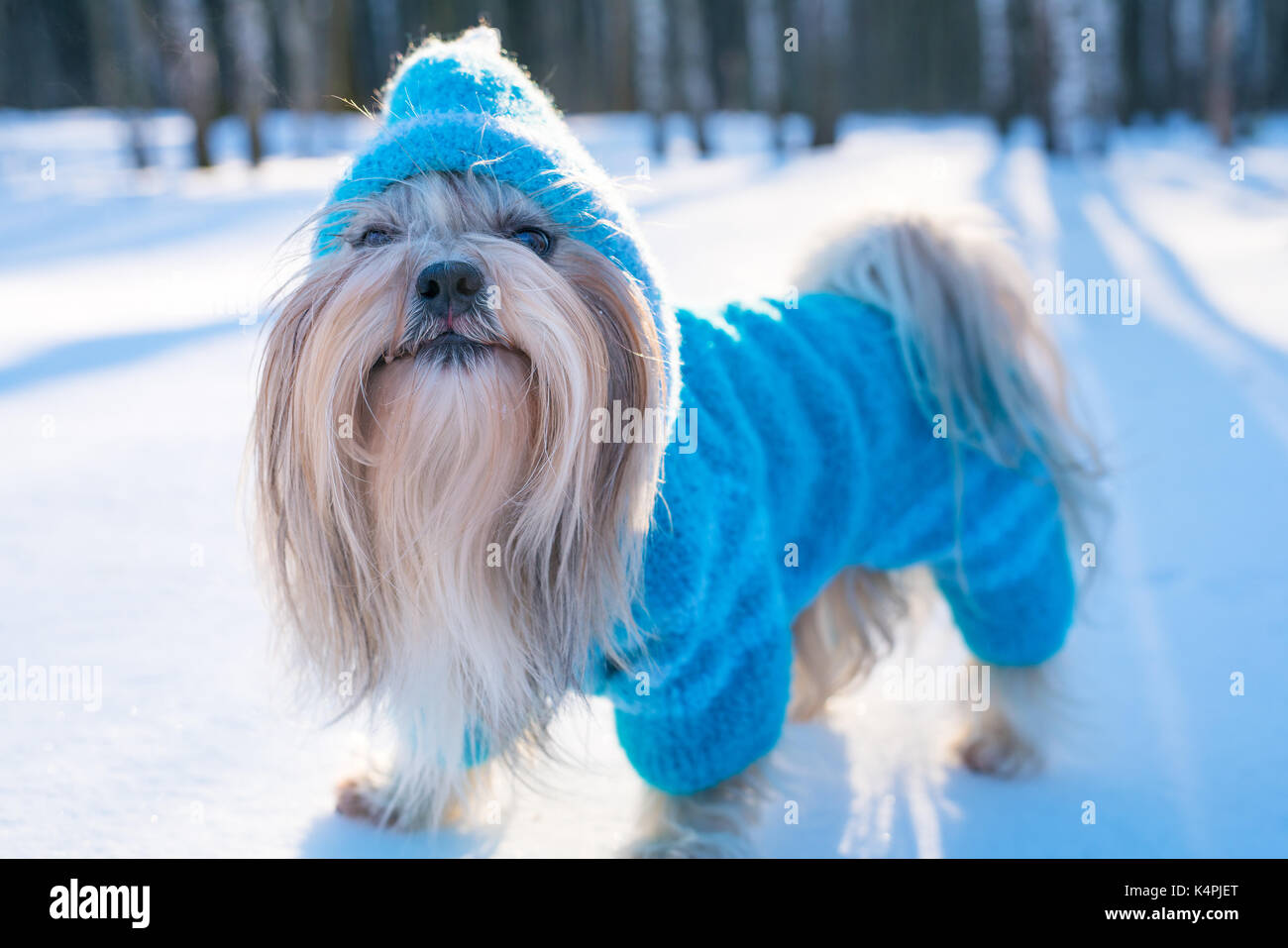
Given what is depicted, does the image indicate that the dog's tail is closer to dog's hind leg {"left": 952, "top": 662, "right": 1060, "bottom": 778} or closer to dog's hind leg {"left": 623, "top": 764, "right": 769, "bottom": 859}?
dog's hind leg {"left": 952, "top": 662, "right": 1060, "bottom": 778}

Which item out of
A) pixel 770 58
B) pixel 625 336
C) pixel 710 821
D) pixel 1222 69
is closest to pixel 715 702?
pixel 710 821

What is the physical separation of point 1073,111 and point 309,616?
14.1 meters

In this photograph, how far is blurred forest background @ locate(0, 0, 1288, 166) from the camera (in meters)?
12.9

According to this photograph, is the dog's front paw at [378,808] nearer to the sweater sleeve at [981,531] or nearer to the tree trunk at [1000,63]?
the sweater sleeve at [981,531]

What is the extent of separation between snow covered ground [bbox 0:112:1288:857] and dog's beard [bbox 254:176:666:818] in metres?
0.28

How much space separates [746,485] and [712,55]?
102ft

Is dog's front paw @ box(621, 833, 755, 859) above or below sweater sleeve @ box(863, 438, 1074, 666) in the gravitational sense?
below

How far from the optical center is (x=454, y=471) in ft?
4.68

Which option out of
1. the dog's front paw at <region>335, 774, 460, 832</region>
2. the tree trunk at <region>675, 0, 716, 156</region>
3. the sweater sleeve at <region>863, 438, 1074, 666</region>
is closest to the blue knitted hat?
the sweater sleeve at <region>863, 438, 1074, 666</region>

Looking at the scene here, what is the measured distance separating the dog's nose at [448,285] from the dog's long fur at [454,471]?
14mm

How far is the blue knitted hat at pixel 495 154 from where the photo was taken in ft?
4.61

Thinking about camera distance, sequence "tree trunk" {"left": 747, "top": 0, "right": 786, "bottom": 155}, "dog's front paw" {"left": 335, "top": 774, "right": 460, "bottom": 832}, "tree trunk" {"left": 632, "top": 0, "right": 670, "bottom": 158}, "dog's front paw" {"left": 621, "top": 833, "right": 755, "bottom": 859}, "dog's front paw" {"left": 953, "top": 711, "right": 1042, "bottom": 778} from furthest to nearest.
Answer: "tree trunk" {"left": 747, "top": 0, "right": 786, "bottom": 155}, "tree trunk" {"left": 632, "top": 0, "right": 670, "bottom": 158}, "dog's front paw" {"left": 953, "top": 711, "right": 1042, "bottom": 778}, "dog's front paw" {"left": 335, "top": 774, "right": 460, "bottom": 832}, "dog's front paw" {"left": 621, "top": 833, "right": 755, "bottom": 859}

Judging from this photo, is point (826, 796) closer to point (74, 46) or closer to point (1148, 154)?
point (1148, 154)

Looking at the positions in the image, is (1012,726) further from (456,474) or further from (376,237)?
(376,237)
